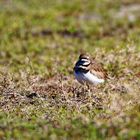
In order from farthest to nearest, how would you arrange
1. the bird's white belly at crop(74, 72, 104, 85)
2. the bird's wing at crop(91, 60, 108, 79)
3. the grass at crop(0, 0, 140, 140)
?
the bird's wing at crop(91, 60, 108, 79) → the bird's white belly at crop(74, 72, 104, 85) → the grass at crop(0, 0, 140, 140)

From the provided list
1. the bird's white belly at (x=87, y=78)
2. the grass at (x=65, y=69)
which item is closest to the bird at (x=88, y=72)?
the bird's white belly at (x=87, y=78)

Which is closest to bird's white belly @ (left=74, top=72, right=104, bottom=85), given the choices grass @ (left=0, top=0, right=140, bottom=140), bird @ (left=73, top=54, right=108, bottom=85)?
bird @ (left=73, top=54, right=108, bottom=85)

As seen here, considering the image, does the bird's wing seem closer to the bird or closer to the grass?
the bird

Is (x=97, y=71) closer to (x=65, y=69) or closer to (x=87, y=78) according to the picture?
(x=87, y=78)

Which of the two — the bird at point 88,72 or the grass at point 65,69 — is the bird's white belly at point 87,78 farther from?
the grass at point 65,69

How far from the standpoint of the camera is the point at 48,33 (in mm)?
16344

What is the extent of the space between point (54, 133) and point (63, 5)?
11.5 meters

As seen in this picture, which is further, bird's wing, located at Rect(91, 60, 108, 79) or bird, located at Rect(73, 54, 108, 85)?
bird's wing, located at Rect(91, 60, 108, 79)

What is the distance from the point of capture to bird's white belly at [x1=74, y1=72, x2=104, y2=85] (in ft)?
31.6

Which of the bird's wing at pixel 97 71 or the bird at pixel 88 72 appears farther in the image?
the bird's wing at pixel 97 71

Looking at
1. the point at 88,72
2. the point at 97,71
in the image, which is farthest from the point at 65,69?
the point at 88,72

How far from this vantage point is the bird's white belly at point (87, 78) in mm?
9633

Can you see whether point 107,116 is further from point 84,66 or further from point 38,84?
point 38,84

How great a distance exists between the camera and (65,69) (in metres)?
11.5
